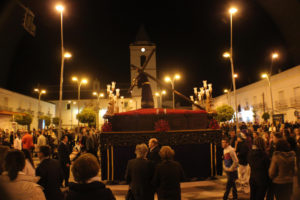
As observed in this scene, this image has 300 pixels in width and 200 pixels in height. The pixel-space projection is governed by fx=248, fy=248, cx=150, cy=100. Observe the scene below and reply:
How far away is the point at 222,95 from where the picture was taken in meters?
62.5

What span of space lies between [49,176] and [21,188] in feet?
5.67

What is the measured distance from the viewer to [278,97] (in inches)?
1447

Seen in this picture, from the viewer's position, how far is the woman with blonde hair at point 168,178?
4645 mm

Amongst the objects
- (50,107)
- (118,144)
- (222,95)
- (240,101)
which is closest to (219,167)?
(118,144)

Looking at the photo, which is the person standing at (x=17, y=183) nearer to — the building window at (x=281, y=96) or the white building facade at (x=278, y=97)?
the white building facade at (x=278, y=97)

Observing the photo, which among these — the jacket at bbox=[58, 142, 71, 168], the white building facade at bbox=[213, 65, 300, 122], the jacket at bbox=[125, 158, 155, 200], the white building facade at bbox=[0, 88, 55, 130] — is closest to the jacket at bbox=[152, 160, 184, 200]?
the jacket at bbox=[125, 158, 155, 200]

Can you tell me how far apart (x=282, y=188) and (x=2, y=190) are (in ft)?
16.6

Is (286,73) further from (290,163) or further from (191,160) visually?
(290,163)

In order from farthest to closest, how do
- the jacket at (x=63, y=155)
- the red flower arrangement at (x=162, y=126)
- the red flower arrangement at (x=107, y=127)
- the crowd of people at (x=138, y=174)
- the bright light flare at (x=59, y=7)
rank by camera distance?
the bright light flare at (x=59, y=7) < the red flower arrangement at (x=107, y=127) < the red flower arrangement at (x=162, y=126) < the jacket at (x=63, y=155) < the crowd of people at (x=138, y=174)

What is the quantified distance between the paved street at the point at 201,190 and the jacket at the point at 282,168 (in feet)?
9.69

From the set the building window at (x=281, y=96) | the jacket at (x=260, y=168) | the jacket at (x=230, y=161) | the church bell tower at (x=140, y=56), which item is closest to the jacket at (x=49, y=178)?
the jacket at (x=260, y=168)

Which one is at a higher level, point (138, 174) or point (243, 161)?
point (138, 174)

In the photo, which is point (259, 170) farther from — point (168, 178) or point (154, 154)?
point (154, 154)

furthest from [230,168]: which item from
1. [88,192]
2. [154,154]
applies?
[88,192]
